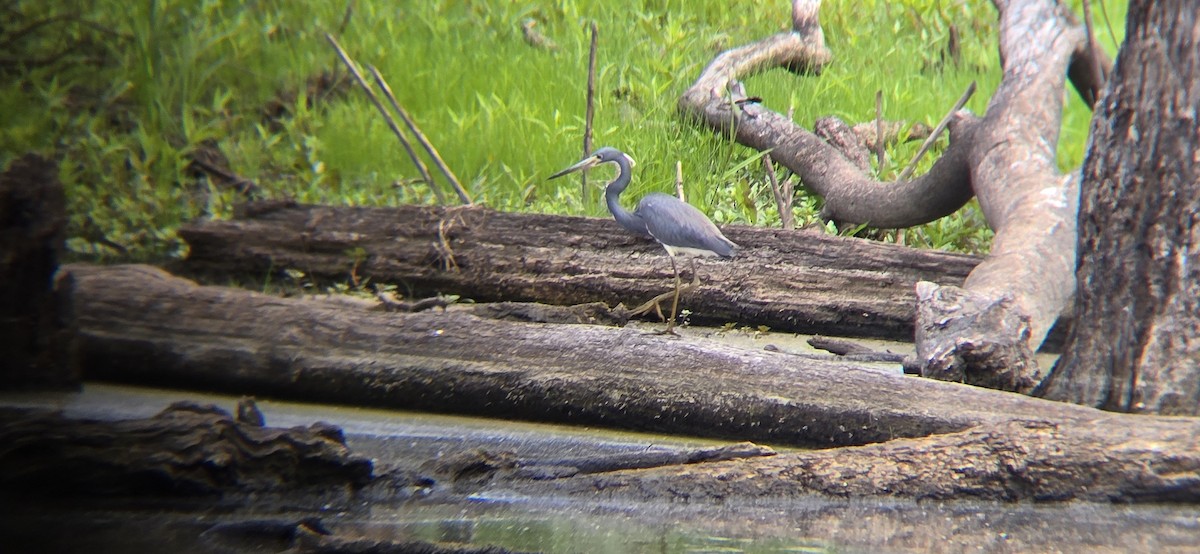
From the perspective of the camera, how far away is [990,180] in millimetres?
4367

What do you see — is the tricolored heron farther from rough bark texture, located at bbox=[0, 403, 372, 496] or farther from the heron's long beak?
rough bark texture, located at bbox=[0, 403, 372, 496]

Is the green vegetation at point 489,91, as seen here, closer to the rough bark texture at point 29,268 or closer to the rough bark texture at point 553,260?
the rough bark texture at point 553,260

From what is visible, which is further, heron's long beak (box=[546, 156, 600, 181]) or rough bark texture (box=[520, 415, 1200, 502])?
heron's long beak (box=[546, 156, 600, 181])

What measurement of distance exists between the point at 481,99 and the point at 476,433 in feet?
7.46

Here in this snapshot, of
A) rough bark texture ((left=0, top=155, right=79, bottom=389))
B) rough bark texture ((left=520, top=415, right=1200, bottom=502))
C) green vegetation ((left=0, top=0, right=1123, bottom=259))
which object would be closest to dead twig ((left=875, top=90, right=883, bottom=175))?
green vegetation ((left=0, top=0, right=1123, bottom=259))

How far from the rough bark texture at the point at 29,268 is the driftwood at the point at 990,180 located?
243cm

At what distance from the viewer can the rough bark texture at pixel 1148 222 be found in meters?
2.96

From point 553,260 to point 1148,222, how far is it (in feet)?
6.47

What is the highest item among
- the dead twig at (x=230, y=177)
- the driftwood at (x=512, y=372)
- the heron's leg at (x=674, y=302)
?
the dead twig at (x=230, y=177)

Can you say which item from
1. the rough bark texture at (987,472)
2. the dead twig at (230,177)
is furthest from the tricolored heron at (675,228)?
the dead twig at (230,177)

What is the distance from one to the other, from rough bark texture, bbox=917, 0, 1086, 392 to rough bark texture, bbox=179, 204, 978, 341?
0.30m

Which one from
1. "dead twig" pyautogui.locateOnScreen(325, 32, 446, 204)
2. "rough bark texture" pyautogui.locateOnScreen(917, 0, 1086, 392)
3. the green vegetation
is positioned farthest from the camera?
the green vegetation

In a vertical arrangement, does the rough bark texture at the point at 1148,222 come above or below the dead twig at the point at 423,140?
below

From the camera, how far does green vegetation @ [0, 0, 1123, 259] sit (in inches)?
191
